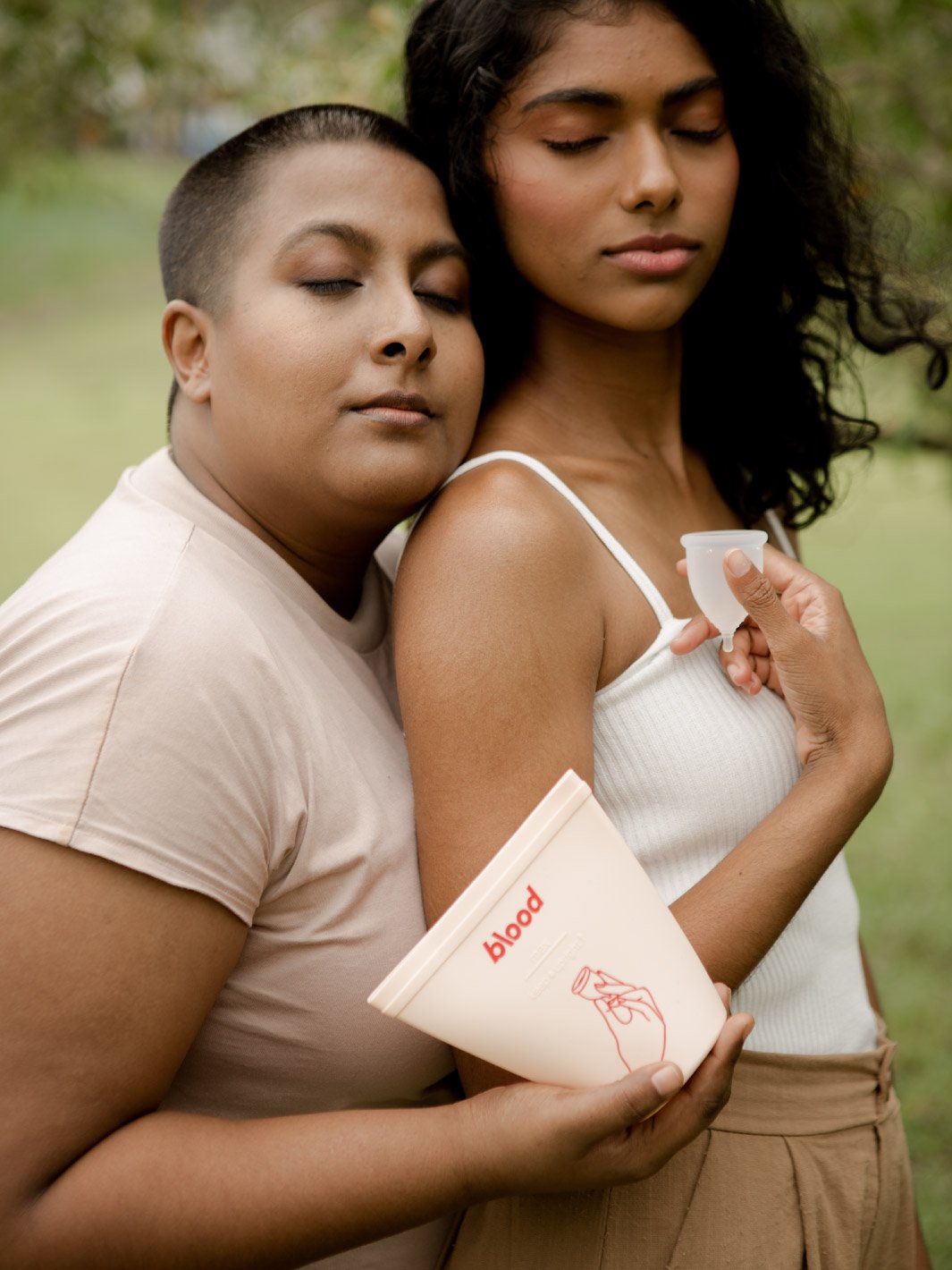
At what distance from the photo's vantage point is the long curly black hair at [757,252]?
1992 millimetres

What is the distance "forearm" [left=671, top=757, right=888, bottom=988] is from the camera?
162 centimetres

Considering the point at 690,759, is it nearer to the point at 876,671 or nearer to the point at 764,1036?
the point at 764,1036

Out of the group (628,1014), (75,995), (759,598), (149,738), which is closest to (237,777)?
(149,738)

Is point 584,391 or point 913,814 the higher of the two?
point 584,391

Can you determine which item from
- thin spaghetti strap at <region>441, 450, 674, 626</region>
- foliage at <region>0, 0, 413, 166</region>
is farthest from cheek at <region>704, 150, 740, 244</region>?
foliage at <region>0, 0, 413, 166</region>

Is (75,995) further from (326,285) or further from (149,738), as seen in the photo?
(326,285)

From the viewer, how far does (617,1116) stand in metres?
1.33

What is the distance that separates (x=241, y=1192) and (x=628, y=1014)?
457 millimetres

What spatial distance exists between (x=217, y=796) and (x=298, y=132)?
996 mm

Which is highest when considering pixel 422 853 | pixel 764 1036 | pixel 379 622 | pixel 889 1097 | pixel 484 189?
pixel 484 189

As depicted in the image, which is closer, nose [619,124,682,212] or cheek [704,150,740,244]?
nose [619,124,682,212]

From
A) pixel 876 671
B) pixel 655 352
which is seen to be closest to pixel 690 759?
pixel 655 352

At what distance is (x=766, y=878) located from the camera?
1.65m

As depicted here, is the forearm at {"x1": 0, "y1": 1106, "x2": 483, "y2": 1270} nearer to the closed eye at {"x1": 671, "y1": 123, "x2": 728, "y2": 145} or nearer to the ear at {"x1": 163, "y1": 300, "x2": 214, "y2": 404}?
the ear at {"x1": 163, "y1": 300, "x2": 214, "y2": 404}
